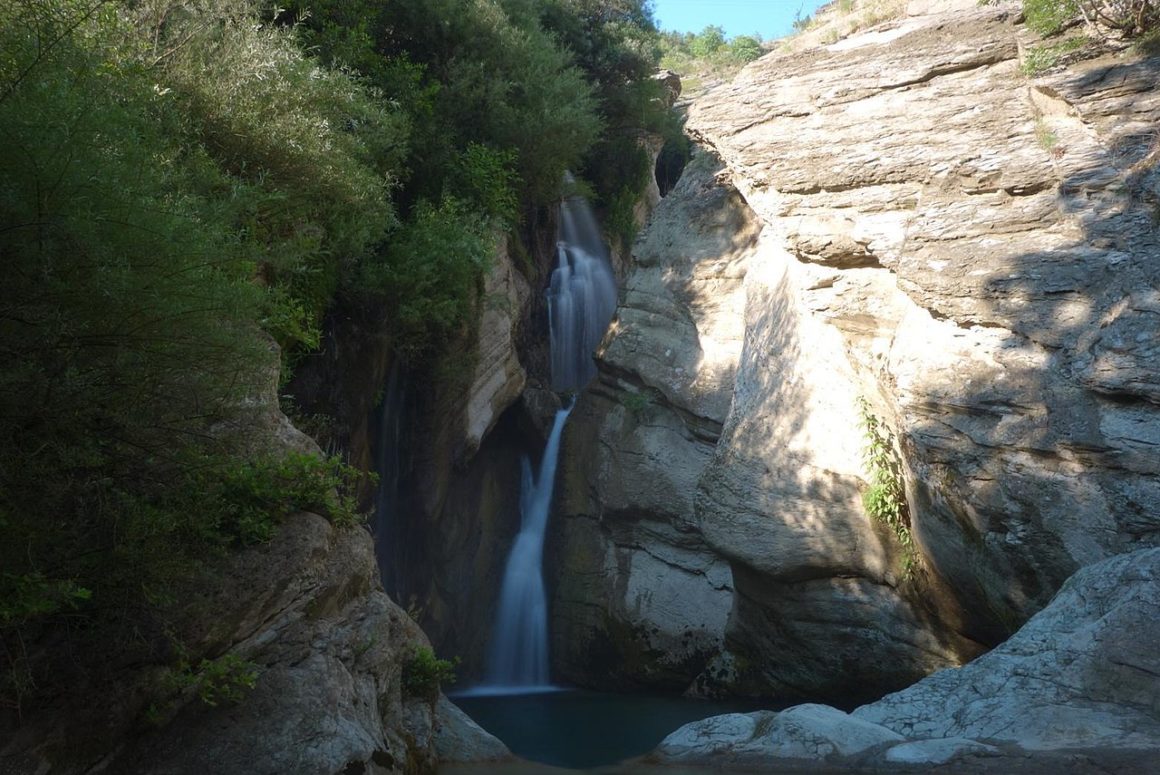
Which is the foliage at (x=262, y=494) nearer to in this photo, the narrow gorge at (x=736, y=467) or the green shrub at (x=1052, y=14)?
the narrow gorge at (x=736, y=467)

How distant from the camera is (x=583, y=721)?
13.0 metres

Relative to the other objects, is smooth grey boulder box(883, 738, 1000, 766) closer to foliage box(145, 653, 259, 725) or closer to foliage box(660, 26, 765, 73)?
foliage box(145, 653, 259, 725)

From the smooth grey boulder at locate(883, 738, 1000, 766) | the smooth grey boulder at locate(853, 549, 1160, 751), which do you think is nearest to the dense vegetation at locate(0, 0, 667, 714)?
the smooth grey boulder at locate(883, 738, 1000, 766)

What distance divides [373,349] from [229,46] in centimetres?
433

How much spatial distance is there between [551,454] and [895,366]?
853 cm

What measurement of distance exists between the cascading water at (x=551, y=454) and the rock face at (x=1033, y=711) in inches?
326

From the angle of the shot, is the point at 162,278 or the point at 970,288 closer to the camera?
the point at 162,278

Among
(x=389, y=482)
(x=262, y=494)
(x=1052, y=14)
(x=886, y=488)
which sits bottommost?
(x=262, y=494)

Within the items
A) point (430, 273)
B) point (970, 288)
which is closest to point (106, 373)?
point (430, 273)

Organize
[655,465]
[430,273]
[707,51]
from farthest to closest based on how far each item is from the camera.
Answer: [707,51]
[655,465]
[430,273]

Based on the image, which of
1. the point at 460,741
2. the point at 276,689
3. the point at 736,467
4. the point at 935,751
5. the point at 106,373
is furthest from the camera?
the point at 736,467

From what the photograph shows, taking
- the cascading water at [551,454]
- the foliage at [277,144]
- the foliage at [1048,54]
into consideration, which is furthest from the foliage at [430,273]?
the foliage at [1048,54]

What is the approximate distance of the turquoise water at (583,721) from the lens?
10727mm

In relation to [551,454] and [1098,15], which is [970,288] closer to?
[1098,15]
